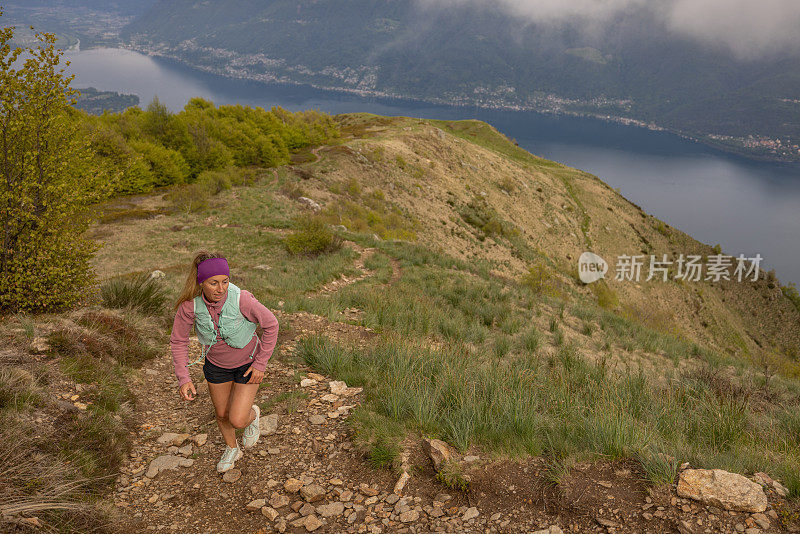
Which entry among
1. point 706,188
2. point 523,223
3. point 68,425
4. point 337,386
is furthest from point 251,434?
point 706,188

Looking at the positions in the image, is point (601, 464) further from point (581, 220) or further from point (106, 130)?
point (581, 220)

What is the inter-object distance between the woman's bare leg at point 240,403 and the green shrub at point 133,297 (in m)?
5.48

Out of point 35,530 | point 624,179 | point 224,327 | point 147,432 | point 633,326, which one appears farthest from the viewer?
point 624,179

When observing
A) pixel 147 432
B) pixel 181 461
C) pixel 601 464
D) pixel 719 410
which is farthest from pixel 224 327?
pixel 719 410

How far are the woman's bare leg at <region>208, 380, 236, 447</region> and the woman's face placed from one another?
3.05ft

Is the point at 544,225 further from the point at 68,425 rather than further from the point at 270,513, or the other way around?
the point at 68,425

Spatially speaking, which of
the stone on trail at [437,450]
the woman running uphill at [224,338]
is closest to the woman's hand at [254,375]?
the woman running uphill at [224,338]

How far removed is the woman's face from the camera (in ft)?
11.3

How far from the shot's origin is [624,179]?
5212 inches

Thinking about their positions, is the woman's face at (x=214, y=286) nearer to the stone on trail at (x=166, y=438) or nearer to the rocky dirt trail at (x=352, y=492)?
the rocky dirt trail at (x=352, y=492)

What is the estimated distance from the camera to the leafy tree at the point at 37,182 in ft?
20.4

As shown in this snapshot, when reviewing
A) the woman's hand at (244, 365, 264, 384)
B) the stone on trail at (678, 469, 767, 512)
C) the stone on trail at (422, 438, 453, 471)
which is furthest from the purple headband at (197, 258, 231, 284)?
the stone on trail at (678, 469, 767, 512)

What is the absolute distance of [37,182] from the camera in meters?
6.56

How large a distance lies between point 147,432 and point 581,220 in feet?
201
